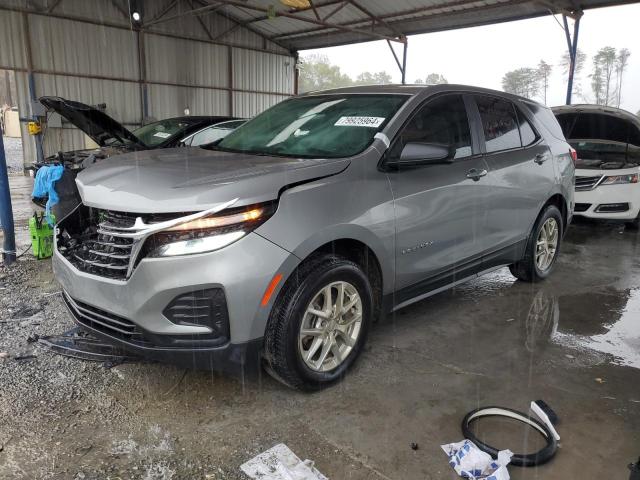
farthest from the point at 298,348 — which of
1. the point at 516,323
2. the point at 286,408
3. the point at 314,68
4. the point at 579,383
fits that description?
the point at 314,68

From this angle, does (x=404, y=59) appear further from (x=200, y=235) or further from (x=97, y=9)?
(x=200, y=235)

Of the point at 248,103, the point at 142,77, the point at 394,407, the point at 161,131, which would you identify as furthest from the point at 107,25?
the point at 394,407

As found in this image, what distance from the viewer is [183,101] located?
17625 mm

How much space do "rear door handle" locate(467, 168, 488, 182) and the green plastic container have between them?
14.3 feet

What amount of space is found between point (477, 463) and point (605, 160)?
6727 millimetres

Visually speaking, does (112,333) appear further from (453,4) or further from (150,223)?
(453,4)

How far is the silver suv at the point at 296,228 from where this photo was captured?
92.9 inches

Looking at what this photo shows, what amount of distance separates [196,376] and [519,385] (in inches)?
75.2

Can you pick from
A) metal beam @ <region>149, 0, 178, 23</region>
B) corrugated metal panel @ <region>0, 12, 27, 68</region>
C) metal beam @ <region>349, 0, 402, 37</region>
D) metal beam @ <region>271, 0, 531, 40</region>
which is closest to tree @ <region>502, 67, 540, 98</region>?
metal beam @ <region>271, 0, 531, 40</region>

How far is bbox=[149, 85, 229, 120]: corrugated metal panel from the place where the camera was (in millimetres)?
16922

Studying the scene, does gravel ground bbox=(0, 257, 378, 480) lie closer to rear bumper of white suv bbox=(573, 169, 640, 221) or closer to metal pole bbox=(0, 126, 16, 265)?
metal pole bbox=(0, 126, 16, 265)

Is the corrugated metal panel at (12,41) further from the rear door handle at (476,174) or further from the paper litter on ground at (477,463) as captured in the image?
the paper litter on ground at (477,463)

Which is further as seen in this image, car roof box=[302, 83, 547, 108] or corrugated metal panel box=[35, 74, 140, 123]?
corrugated metal panel box=[35, 74, 140, 123]

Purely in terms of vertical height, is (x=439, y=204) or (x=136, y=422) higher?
(x=439, y=204)
